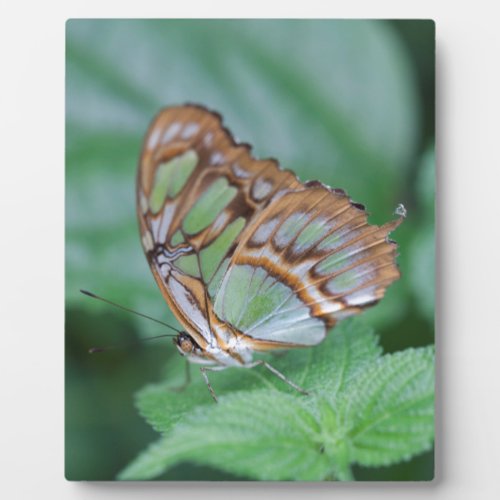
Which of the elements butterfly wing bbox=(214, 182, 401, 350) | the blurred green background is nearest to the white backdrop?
the blurred green background

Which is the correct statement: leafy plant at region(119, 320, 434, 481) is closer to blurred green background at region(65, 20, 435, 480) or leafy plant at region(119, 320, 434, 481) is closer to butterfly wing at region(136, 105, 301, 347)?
blurred green background at region(65, 20, 435, 480)

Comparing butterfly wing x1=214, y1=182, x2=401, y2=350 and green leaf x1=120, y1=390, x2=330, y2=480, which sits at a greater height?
butterfly wing x1=214, y1=182, x2=401, y2=350

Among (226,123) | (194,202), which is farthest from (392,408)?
(226,123)

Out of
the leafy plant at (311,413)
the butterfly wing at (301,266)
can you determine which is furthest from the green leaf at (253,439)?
the butterfly wing at (301,266)

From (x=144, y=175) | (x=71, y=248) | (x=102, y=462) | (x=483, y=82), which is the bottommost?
(x=102, y=462)

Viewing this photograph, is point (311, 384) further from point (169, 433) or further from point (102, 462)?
point (102, 462)

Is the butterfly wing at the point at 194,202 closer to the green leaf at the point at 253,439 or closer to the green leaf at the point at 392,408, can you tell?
the green leaf at the point at 253,439
